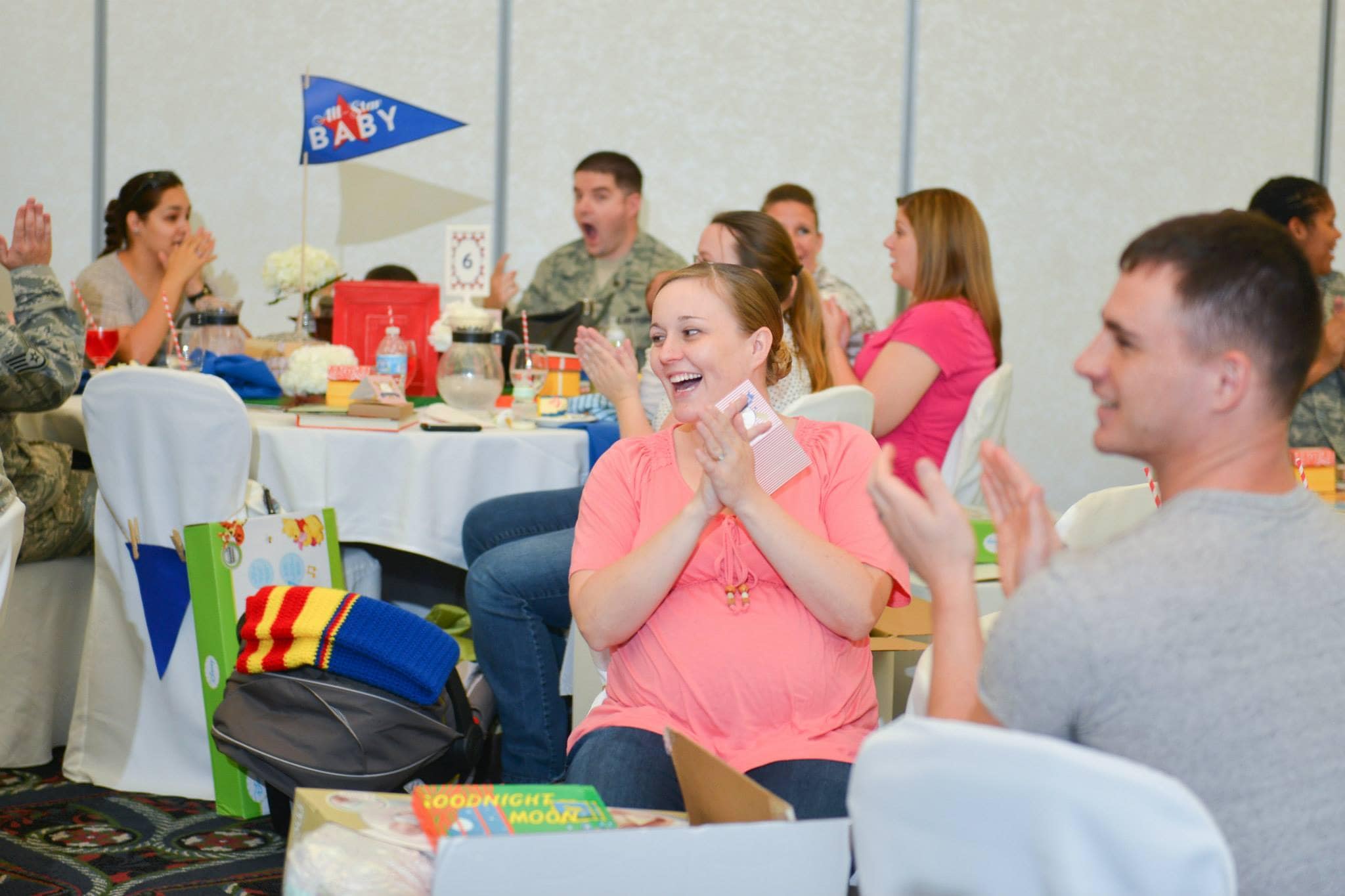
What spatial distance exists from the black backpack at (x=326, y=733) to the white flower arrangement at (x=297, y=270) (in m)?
1.83

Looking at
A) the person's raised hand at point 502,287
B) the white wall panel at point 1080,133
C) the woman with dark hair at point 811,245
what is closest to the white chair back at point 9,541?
the person's raised hand at point 502,287

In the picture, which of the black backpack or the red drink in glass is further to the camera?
the red drink in glass

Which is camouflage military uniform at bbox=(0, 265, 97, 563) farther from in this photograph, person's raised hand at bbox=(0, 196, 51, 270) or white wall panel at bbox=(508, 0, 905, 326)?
white wall panel at bbox=(508, 0, 905, 326)

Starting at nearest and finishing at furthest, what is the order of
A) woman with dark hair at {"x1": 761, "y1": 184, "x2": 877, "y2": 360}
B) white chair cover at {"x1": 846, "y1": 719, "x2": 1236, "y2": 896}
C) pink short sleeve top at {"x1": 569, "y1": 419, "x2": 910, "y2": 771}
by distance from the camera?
1. white chair cover at {"x1": 846, "y1": 719, "x2": 1236, "y2": 896}
2. pink short sleeve top at {"x1": 569, "y1": 419, "x2": 910, "y2": 771}
3. woman with dark hair at {"x1": 761, "y1": 184, "x2": 877, "y2": 360}

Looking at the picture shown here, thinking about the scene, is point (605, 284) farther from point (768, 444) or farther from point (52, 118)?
point (768, 444)

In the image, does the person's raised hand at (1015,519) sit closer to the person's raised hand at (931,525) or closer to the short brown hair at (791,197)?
the person's raised hand at (931,525)

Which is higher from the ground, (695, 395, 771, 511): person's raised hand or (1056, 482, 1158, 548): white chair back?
(695, 395, 771, 511): person's raised hand

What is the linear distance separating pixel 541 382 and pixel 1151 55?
3793 mm

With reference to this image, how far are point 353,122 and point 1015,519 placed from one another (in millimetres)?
3267

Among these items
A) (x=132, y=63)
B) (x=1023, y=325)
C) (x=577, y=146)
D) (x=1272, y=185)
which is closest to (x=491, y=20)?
(x=577, y=146)

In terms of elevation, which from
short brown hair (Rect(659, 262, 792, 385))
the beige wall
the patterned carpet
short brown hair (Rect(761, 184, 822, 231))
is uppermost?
the beige wall

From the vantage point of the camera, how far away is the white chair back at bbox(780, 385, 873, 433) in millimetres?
2613

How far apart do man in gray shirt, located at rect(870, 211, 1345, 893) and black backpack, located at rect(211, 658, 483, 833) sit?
1480mm

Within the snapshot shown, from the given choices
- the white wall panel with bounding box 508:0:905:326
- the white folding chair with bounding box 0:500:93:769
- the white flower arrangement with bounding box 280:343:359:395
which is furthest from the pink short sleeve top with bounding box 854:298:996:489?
the white wall panel with bounding box 508:0:905:326
